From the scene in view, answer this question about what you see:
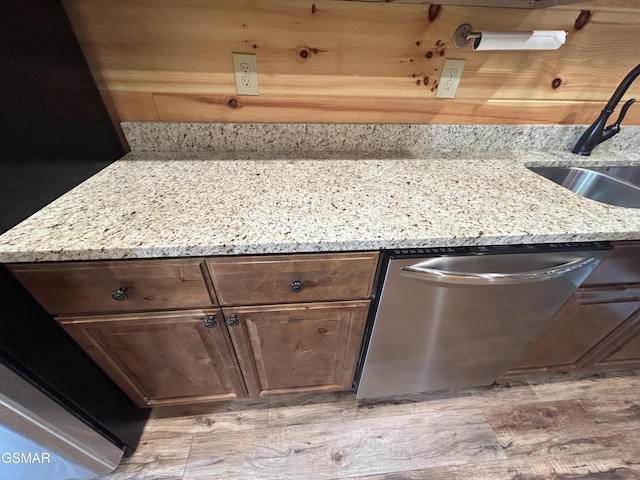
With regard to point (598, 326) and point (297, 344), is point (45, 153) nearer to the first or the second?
point (297, 344)

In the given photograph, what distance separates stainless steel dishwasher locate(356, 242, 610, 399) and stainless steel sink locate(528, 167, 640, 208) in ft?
1.77

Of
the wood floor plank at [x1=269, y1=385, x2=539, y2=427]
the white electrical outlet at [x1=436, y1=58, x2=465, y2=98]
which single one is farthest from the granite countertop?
the wood floor plank at [x1=269, y1=385, x2=539, y2=427]

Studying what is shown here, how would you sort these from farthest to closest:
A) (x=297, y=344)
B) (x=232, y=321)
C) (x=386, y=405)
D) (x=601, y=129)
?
1. (x=386, y=405)
2. (x=601, y=129)
3. (x=297, y=344)
4. (x=232, y=321)

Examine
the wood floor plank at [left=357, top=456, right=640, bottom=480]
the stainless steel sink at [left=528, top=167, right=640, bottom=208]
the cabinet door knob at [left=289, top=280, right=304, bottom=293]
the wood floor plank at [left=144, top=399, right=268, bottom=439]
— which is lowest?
the wood floor plank at [left=357, top=456, right=640, bottom=480]

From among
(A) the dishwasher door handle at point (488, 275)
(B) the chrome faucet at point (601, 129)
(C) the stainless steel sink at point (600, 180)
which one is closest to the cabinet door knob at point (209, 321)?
(A) the dishwasher door handle at point (488, 275)

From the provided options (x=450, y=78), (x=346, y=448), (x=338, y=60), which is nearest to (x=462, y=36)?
(x=450, y=78)

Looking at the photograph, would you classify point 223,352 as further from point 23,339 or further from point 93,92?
point 93,92

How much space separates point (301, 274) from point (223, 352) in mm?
419

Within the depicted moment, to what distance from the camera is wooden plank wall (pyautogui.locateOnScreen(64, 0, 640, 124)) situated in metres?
0.86

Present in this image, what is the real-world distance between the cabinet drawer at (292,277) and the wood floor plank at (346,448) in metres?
0.73

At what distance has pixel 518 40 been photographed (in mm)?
868

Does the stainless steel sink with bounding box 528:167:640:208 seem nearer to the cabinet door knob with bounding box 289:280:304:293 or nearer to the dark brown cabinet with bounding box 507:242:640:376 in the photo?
the dark brown cabinet with bounding box 507:242:640:376

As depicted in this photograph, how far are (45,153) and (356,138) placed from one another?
100 centimetres

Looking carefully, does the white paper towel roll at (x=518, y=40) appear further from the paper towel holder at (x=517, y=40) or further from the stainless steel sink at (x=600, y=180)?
the stainless steel sink at (x=600, y=180)
